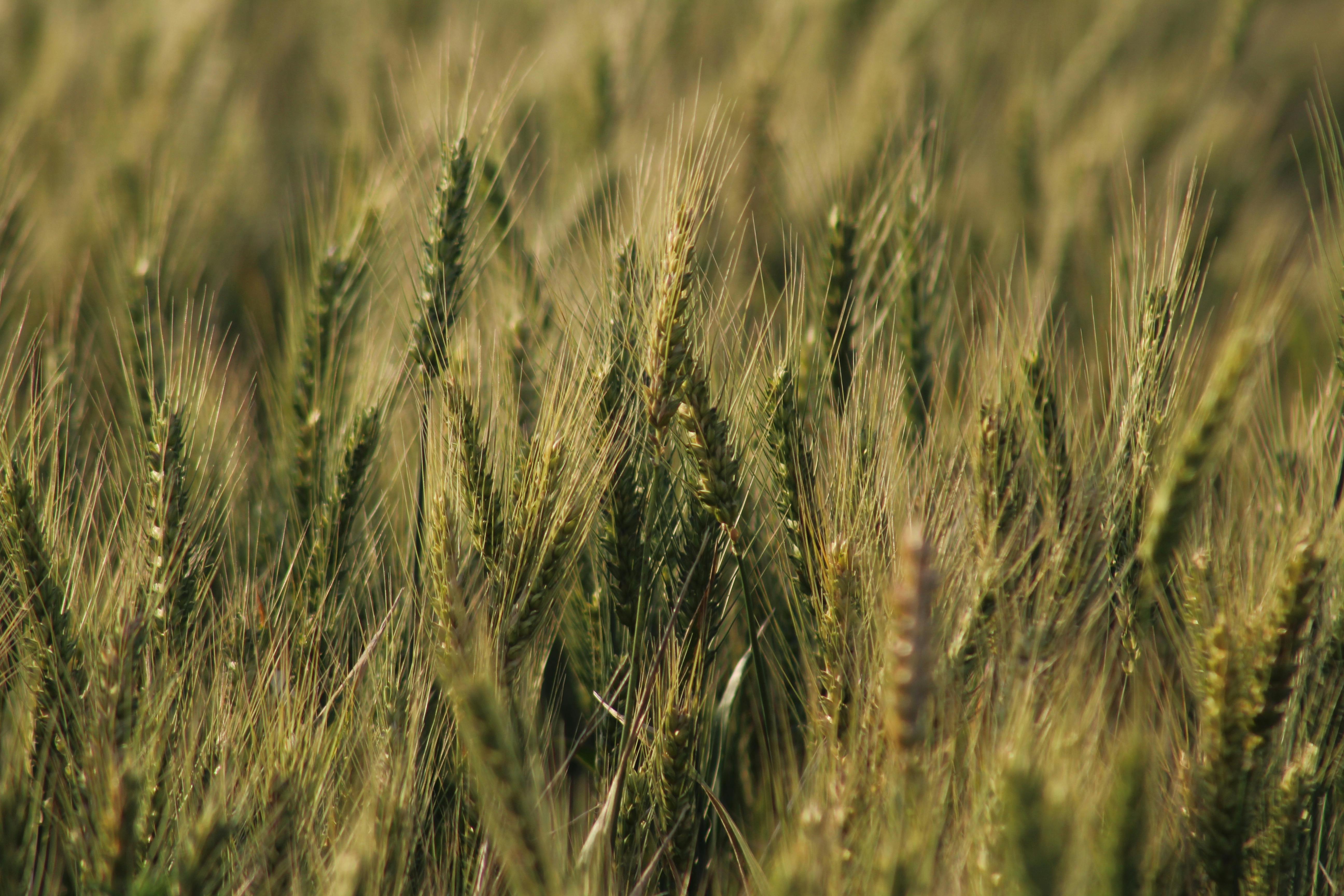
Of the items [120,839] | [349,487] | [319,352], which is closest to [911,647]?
[120,839]

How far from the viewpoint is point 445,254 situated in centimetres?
155

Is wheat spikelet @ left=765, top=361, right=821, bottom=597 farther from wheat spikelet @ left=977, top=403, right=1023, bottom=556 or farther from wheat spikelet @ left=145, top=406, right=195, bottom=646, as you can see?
wheat spikelet @ left=145, top=406, right=195, bottom=646

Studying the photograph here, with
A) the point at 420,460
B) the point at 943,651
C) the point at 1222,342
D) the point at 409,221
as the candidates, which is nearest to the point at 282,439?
the point at 420,460

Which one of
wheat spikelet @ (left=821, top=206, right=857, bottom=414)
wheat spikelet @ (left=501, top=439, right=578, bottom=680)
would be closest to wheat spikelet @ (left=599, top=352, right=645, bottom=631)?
wheat spikelet @ (left=501, top=439, right=578, bottom=680)

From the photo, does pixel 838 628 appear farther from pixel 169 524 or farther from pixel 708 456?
pixel 169 524

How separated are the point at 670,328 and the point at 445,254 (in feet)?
1.63

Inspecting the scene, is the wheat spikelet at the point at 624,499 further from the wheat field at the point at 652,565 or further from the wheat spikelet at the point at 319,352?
the wheat spikelet at the point at 319,352

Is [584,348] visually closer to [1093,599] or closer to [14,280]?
[1093,599]

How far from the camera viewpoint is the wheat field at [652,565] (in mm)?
1054

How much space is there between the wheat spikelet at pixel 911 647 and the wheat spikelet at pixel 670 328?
429mm

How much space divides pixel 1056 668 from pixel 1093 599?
0.13m

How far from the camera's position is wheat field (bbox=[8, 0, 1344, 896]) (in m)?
1.05

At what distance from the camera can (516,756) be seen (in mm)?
1011

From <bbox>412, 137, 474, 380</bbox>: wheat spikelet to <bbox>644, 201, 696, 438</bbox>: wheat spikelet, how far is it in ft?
1.33
